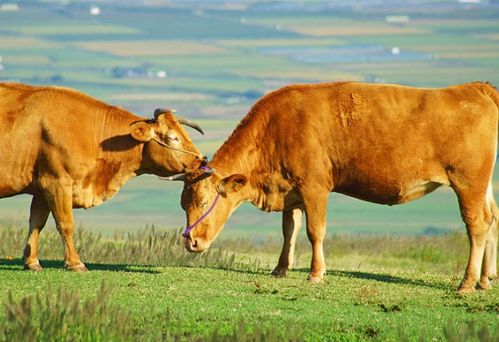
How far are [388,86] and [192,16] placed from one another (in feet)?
538

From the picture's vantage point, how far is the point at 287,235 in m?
18.6

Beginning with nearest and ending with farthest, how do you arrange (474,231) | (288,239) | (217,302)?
(217,302), (474,231), (288,239)

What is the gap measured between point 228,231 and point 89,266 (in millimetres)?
27677

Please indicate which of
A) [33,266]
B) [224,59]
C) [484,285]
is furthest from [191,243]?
[224,59]

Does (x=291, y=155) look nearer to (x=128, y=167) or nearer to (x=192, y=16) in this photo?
(x=128, y=167)

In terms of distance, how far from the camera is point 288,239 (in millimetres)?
18500

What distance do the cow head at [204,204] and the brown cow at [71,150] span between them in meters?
0.63

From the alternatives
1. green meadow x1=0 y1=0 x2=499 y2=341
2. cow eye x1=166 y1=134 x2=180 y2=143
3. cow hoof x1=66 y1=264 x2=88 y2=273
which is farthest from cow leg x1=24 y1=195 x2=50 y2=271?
cow eye x1=166 y1=134 x2=180 y2=143

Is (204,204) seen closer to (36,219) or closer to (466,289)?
(36,219)

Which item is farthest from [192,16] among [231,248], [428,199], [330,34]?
[231,248]

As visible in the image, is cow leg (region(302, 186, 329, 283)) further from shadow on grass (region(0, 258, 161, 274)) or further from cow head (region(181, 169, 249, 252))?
shadow on grass (region(0, 258, 161, 274))

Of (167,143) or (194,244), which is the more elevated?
(167,143)

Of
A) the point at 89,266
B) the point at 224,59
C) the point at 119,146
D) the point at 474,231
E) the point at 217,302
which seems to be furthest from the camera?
the point at 224,59

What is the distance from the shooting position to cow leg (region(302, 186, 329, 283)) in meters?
17.8
